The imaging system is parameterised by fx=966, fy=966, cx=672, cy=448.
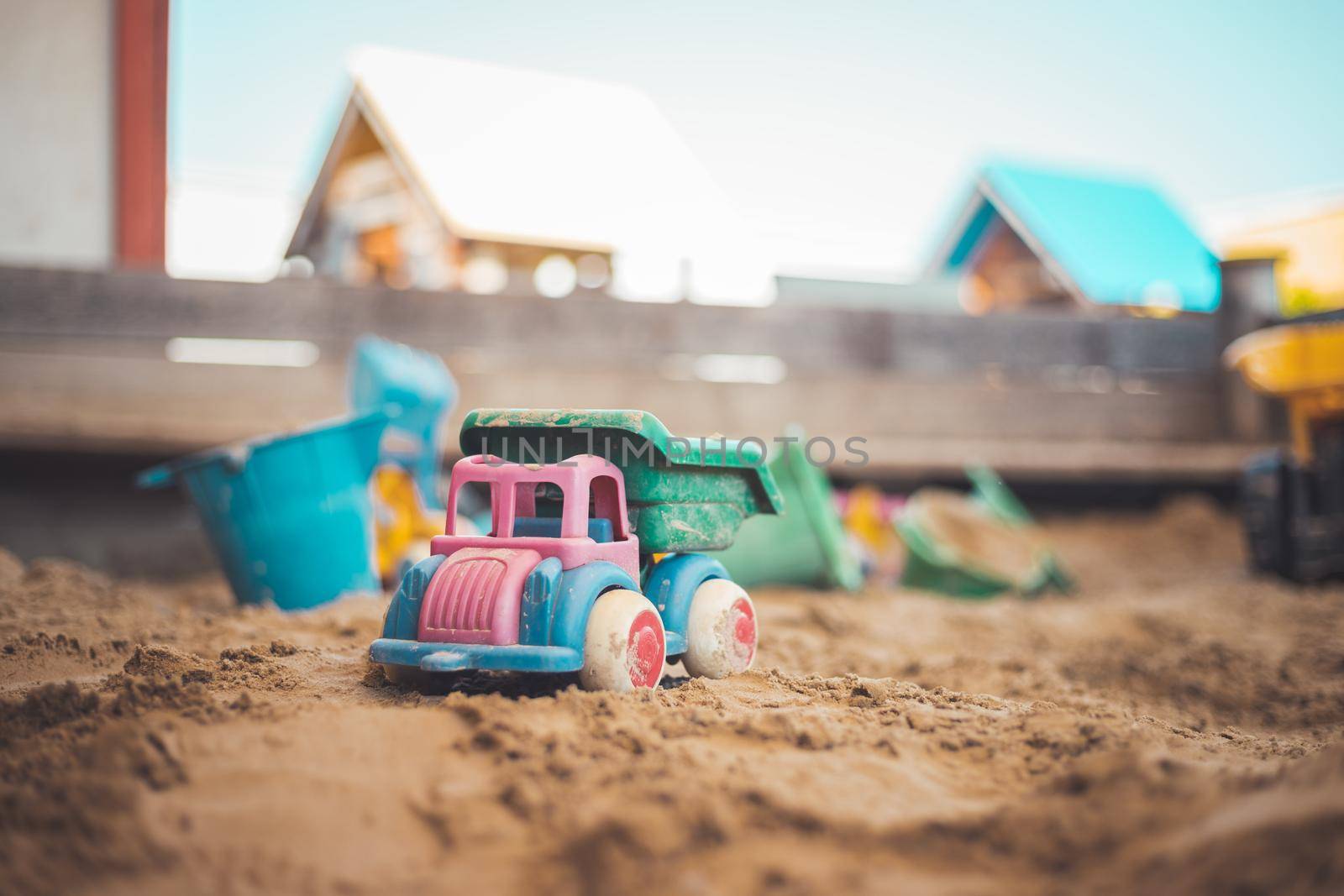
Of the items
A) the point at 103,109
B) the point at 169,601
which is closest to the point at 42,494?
the point at 169,601

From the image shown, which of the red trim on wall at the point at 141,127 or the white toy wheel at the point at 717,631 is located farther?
the red trim on wall at the point at 141,127

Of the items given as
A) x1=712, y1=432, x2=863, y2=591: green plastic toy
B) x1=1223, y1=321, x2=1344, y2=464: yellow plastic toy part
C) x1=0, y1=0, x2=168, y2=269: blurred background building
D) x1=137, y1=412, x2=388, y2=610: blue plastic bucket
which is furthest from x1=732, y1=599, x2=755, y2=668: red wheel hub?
x1=0, y1=0, x2=168, y2=269: blurred background building

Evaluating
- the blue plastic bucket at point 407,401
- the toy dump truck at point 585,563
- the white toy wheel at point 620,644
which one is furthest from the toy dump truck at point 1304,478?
the white toy wheel at point 620,644

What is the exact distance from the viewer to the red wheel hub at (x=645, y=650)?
168cm

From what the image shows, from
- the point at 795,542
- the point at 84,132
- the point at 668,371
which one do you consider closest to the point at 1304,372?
the point at 795,542

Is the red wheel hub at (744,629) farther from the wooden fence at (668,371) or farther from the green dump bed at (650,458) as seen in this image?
the wooden fence at (668,371)

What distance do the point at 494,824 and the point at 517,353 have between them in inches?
158

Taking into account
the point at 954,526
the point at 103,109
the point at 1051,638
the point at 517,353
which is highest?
the point at 103,109

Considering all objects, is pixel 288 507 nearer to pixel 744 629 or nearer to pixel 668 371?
pixel 744 629

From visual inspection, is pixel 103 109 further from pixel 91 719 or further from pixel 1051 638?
pixel 1051 638

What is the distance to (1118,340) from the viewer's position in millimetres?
6004

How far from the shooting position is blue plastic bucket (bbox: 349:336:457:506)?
3502 millimetres

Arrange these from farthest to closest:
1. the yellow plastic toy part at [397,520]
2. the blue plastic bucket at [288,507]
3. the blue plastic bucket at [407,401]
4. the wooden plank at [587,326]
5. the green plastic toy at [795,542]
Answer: the wooden plank at [587,326] → the green plastic toy at [795,542] → the blue plastic bucket at [407,401] → the yellow plastic toy part at [397,520] → the blue plastic bucket at [288,507]

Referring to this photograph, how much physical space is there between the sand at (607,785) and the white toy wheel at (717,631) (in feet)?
0.15
